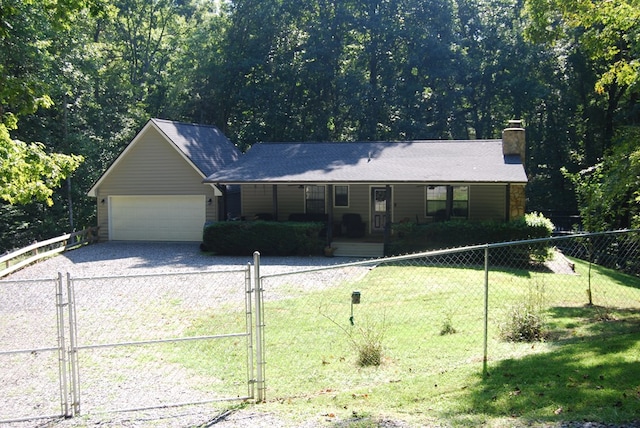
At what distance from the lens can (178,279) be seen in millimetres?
16891

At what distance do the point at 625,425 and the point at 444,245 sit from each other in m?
15.1

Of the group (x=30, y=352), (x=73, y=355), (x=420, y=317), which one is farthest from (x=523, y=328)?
(x=30, y=352)

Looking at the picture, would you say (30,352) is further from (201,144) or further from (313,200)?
(201,144)

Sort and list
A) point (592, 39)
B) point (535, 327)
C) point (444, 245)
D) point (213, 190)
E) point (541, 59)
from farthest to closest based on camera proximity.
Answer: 1. point (541, 59)
2. point (213, 190)
3. point (444, 245)
4. point (592, 39)
5. point (535, 327)

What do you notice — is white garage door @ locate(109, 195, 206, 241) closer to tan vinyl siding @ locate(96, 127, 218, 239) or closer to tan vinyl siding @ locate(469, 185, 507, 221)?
tan vinyl siding @ locate(96, 127, 218, 239)

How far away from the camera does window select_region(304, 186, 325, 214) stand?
84.1 feet

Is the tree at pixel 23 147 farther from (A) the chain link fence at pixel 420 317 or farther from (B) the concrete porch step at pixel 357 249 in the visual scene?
(B) the concrete porch step at pixel 357 249

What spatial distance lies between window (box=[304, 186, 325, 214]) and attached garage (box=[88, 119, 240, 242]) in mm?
3462

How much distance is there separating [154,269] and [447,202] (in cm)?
1073

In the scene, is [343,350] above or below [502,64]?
below

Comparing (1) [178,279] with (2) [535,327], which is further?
(1) [178,279]

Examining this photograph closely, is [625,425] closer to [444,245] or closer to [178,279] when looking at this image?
[178,279]

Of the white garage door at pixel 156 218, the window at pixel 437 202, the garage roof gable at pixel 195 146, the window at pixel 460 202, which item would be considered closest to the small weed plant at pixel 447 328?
the window at pixel 460 202

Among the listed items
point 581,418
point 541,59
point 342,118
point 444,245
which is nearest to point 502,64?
point 541,59
